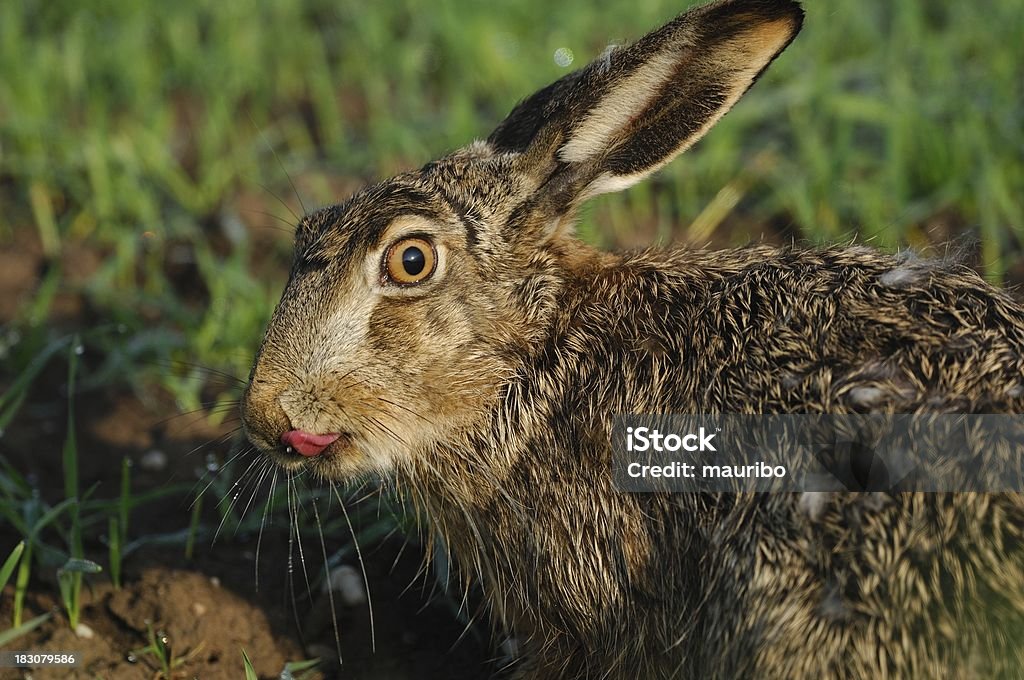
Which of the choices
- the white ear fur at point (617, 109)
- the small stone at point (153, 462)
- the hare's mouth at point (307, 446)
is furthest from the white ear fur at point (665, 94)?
the small stone at point (153, 462)

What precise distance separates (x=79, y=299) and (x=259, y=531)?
1.93m

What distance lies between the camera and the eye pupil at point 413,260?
357cm

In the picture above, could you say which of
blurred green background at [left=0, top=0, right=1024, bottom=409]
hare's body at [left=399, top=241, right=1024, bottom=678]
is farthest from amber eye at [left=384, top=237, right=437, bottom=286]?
blurred green background at [left=0, top=0, right=1024, bottom=409]

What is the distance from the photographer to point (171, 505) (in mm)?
4496

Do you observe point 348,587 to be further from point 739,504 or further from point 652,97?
point 652,97

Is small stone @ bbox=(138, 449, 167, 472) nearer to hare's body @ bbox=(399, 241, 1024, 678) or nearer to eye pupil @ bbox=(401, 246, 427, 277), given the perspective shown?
hare's body @ bbox=(399, 241, 1024, 678)

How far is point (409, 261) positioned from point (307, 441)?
1.83ft

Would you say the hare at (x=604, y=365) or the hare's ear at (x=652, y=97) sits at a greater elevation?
the hare's ear at (x=652, y=97)

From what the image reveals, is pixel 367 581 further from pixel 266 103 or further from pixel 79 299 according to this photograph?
pixel 266 103

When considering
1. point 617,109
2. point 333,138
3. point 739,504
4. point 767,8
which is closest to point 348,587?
point 739,504

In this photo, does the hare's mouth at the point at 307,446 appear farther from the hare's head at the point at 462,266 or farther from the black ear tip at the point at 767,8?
the black ear tip at the point at 767,8

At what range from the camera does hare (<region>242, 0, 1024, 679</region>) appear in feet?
10.1

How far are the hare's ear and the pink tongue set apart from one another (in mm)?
926

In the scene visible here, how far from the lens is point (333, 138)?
21.7 feet
